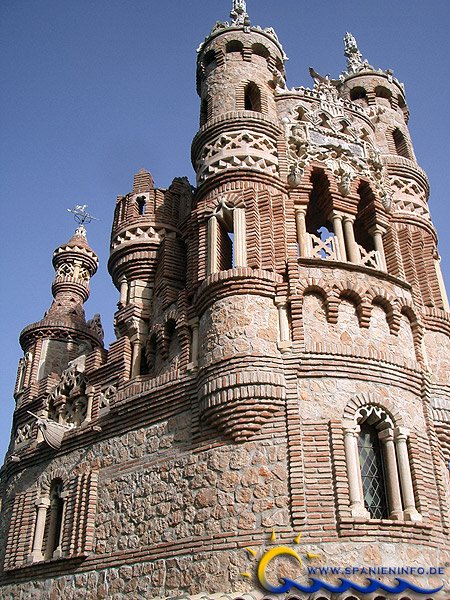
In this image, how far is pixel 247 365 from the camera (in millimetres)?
9898

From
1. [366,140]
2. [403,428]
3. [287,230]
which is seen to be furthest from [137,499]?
[366,140]

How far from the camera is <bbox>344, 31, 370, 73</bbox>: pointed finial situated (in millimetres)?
17770

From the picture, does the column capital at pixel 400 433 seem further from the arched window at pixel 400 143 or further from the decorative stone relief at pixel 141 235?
the arched window at pixel 400 143

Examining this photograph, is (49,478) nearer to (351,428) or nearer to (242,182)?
(351,428)

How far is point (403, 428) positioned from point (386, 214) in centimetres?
500

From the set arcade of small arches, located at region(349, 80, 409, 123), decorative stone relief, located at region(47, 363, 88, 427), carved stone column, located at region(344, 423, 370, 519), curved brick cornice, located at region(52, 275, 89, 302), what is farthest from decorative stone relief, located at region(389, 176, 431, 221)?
curved brick cornice, located at region(52, 275, 89, 302)

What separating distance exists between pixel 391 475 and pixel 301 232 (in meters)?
4.48

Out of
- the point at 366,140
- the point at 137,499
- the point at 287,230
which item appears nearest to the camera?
the point at 137,499

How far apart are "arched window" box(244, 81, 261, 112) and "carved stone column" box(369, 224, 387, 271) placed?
136 inches

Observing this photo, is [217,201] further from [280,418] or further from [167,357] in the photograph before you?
[280,418]

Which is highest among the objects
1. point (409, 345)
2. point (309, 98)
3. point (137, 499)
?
point (309, 98)

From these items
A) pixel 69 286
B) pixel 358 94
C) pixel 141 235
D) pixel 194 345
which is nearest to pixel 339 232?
pixel 194 345

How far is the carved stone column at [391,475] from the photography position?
931 centimetres

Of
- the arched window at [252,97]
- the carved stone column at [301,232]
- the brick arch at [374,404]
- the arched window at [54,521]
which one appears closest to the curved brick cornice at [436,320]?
the carved stone column at [301,232]
